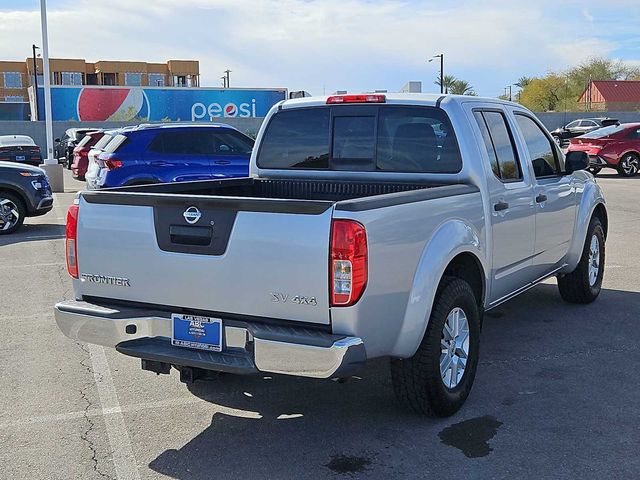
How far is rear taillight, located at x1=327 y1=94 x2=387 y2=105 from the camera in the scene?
559 centimetres

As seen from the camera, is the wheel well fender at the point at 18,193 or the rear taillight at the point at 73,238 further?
the wheel well fender at the point at 18,193

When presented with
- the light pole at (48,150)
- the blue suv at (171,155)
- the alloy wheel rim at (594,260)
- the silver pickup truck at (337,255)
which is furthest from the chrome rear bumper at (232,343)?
the light pole at (48,150)

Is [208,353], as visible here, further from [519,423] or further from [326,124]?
[326,124]

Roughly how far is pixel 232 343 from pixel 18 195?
9.91 metres

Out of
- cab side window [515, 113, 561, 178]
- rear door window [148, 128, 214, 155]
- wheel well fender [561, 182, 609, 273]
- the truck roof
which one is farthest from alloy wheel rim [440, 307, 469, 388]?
rear door window [148, 128, 214, 155]

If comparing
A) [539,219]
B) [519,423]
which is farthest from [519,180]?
[519,423]

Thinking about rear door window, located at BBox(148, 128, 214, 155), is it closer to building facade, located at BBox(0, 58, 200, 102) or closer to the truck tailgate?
the truck tailgate

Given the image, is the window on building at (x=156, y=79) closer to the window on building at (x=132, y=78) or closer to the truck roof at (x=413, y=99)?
the window on building at (x=132, y=78)

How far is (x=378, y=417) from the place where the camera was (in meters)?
4.63

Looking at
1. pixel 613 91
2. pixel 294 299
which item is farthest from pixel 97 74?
pixel 294 299

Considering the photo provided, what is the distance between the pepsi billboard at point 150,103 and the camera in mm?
48156

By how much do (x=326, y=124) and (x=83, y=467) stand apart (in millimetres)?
3026

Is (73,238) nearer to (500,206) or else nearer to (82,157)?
(500,206)

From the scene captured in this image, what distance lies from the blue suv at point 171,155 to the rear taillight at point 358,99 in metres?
7.91
